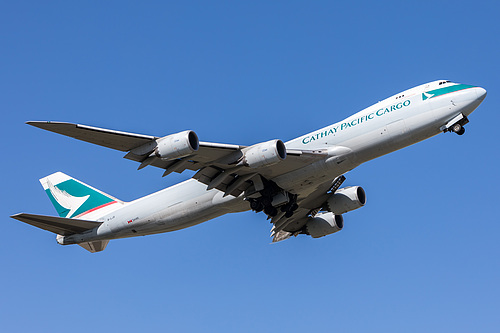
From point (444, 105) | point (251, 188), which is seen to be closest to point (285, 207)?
point (251, 188)

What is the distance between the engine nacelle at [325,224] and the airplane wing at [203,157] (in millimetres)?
8789

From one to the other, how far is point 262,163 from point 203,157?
9.33ft

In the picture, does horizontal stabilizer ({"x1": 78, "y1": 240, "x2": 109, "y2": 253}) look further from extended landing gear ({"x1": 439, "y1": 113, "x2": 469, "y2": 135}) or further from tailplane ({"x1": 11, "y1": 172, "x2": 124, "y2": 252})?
extended landing gear ({"x1": 439, "y1": 113, "x2": 469, "y2": 135})

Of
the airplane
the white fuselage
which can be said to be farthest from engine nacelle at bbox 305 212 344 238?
the white fuselage

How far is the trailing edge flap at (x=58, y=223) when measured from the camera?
108 ft

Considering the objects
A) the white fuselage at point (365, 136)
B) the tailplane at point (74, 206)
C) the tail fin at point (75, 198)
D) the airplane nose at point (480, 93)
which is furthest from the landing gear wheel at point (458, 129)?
the tail fin at point (75, 198)

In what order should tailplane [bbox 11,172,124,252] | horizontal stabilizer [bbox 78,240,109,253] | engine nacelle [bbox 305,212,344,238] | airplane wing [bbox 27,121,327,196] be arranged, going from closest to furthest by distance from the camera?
airplane wing [bbox 27,121,327,196], tailplane [bbox 11,172,124,252], horizontal stabilizer [bbox 78,240,109,253], engine nacelle [bbox 305,212,344,238]

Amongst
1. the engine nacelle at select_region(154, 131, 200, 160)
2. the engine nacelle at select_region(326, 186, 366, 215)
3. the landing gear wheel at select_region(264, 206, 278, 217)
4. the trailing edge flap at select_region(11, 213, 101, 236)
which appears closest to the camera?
the engine nacelle at select_region(154, 131, 200, 160)

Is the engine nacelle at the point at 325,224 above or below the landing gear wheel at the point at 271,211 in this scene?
below

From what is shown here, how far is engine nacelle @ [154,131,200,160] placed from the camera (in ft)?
87.4

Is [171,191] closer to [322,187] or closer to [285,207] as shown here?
[285,207]

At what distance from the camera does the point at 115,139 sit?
2703 cm

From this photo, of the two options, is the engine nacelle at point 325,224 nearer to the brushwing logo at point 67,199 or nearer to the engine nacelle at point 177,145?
the brushwing logo at point 67,199

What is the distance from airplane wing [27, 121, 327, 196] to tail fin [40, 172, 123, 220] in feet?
28.7
